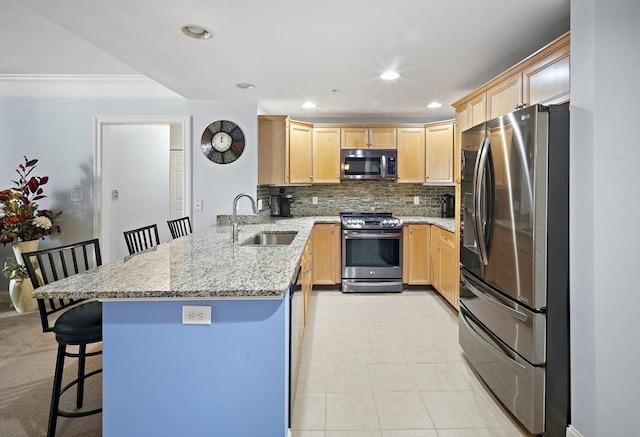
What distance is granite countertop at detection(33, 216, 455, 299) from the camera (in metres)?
1.45

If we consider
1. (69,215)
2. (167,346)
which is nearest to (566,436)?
(167,346)

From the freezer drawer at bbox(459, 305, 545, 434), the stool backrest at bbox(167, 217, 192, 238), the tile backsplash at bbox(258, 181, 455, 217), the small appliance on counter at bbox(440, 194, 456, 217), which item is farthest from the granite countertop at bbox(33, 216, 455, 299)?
the small appliance on counter at bbox(440, 194, 456, 217)

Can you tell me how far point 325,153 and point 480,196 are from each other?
9.16 ft

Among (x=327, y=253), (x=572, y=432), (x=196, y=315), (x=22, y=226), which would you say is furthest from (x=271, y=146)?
(x=572, y=432)

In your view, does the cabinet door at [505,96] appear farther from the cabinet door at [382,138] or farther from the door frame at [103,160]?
the door frame at [103,160]

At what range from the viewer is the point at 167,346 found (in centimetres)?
152

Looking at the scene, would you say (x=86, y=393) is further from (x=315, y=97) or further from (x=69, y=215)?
(x=315, y=97)

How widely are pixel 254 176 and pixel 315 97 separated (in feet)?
3.48

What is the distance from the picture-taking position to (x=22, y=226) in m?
3.52

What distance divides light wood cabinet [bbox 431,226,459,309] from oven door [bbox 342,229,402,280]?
396 millimetres

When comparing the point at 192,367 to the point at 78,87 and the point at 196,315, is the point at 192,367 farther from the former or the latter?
the point at 78,87

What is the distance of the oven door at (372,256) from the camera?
174 inches

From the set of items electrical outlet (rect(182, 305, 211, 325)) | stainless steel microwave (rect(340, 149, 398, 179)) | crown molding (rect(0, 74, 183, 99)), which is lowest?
electrical outlet (rect(182, 305, 211, 325))

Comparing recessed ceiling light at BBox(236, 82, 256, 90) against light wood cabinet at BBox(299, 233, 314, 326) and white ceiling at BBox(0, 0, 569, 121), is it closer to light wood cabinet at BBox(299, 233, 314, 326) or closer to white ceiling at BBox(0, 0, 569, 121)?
white ceiling at BBox(0, 0, 569, 121)
